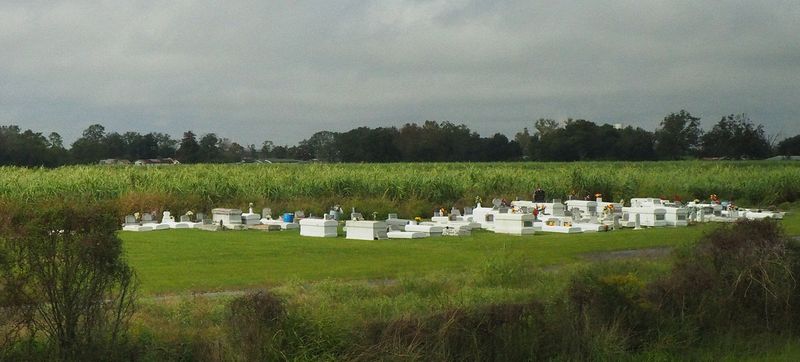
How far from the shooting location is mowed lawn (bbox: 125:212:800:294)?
16094mm

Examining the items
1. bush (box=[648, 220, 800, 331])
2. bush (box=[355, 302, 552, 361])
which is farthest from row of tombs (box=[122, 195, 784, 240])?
bush (box=[355, 302, 552, 361])

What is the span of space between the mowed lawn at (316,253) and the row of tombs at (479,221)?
25.5 inches

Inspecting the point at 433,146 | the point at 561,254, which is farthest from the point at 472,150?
the point at 561,254

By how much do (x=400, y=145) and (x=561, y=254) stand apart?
93.3 meters

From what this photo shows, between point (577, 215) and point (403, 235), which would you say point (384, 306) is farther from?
point (577, 215)

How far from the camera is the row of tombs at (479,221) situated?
2556 centimetres

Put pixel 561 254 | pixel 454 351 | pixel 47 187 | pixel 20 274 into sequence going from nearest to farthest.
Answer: pixel 20 274 < pixel 454 351 < pixel 561 254 < pixel 47 187

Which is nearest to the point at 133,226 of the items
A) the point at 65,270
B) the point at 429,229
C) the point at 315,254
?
the point at 429,229

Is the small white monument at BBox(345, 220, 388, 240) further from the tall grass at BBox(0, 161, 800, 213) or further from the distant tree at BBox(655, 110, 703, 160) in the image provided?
the distant tree at BBox(655, 110, 703, 160)

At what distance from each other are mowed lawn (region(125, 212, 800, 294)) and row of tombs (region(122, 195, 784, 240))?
0.65 m

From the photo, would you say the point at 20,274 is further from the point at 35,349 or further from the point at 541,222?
the point at 541,222

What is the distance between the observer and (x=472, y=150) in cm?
11644

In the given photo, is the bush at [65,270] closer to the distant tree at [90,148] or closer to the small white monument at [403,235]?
the small white monument at [403,235]

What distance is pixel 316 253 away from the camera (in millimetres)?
20438
